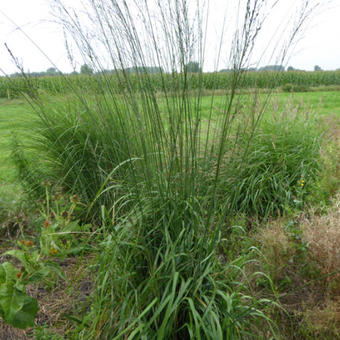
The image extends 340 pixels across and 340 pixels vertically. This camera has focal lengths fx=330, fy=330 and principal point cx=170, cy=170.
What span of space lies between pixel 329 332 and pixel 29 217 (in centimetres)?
238

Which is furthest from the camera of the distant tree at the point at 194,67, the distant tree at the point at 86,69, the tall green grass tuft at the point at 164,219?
the distant tree at the point at 86,69

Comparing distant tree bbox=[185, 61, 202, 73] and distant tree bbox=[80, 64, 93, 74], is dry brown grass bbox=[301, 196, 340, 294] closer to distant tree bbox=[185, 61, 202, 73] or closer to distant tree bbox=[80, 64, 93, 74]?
distant tree bbox=[185, 61, 202, 73]

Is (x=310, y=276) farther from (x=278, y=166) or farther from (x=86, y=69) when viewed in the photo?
(x=86, y=69)

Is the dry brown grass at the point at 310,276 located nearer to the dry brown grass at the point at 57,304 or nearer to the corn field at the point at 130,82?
the corn field at the point at 130,82

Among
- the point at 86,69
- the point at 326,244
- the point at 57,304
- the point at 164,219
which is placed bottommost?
the point at 57,304

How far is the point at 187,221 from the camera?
1.64 m

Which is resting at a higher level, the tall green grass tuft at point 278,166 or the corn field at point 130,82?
the corn field at point 130,82

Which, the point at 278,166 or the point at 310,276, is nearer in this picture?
the point at 310,276

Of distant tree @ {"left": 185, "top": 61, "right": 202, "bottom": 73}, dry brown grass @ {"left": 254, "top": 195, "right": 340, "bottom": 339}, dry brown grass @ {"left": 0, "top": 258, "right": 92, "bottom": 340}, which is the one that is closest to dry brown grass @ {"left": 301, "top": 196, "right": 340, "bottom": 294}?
dry brown grass @ {"left": 254, "top": 195, "right": 340, "bottom": 339}

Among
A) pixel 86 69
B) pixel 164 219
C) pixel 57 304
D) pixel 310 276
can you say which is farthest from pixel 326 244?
pixel 86 69

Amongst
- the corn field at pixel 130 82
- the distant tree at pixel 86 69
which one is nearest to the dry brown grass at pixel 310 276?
the corn field at pixel 130 82

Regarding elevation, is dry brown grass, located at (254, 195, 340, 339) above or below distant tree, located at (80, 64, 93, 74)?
below

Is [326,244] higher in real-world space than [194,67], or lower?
lower

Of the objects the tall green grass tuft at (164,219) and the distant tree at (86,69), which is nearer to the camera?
the tall green grass tuft at (164,219)
